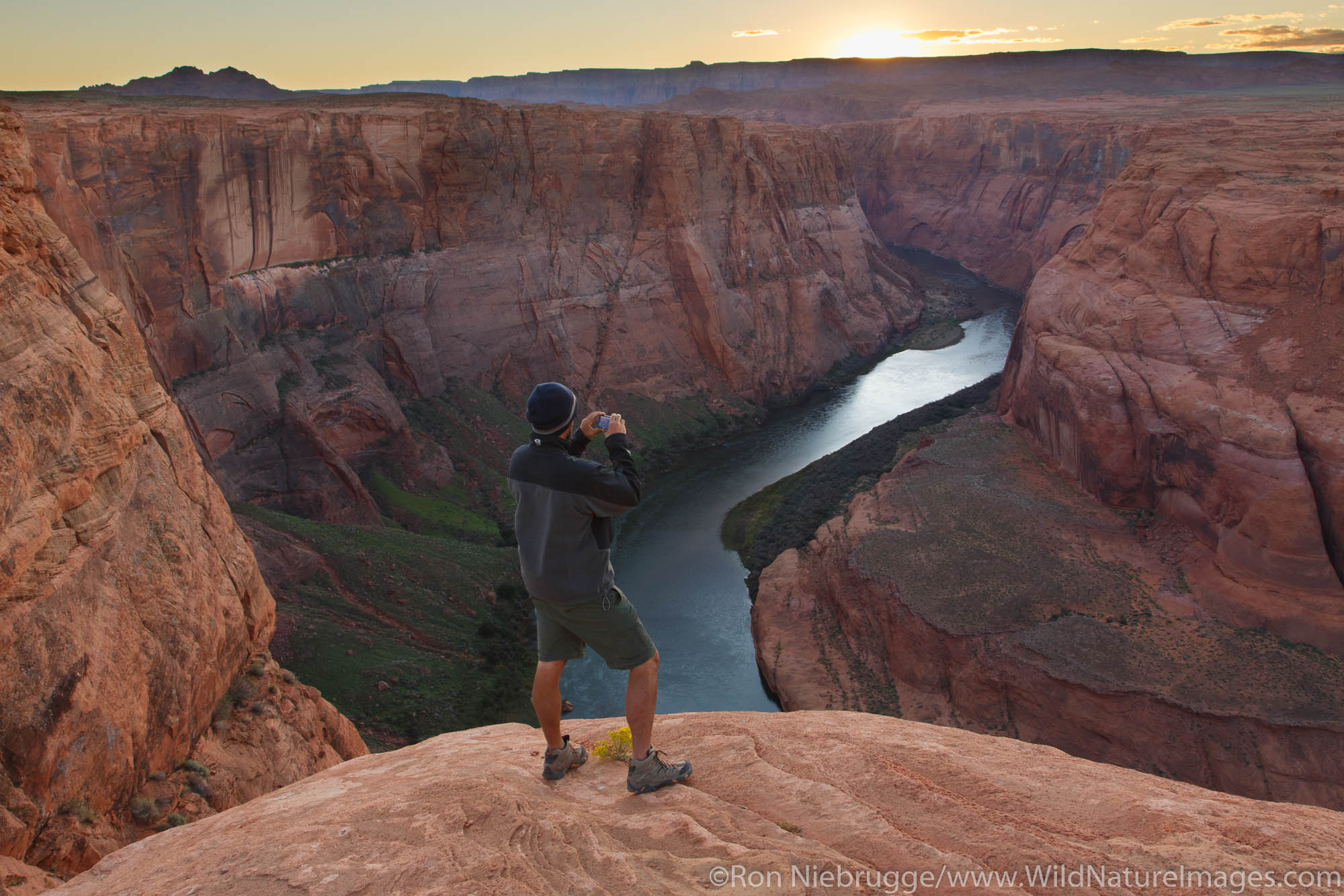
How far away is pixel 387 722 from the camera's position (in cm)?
2006

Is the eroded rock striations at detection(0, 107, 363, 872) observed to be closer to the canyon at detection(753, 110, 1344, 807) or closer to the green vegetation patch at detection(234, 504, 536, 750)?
the green vegetation patch at detection(234, 504, 536, 750)

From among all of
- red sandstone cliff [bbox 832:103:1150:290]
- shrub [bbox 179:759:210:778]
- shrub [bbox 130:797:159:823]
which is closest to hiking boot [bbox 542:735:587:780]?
shrub [bbox 130:797:159:823]

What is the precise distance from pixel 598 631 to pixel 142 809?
4.96 m

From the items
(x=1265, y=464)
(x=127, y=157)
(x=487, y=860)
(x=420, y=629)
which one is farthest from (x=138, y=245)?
(x=1265, y=464)

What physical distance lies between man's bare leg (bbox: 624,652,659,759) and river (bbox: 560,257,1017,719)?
17113 mm

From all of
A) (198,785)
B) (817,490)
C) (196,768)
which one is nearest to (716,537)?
(817,490)

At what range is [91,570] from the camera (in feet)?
27.0

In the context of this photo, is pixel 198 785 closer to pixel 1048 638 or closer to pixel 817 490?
pixel 1048 638

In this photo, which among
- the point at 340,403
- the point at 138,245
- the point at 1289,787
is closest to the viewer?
the point at 1289,787

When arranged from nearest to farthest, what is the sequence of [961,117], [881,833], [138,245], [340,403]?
[881,833] → [138,245] → [340,403] → [961,117]

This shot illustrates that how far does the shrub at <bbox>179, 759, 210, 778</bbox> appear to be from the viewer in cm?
885

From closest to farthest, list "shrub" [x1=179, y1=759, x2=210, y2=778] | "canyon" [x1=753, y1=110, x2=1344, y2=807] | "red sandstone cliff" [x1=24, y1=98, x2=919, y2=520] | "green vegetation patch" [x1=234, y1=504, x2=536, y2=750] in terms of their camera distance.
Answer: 1. "shrub" [x1=179, y1=759, x2=210, y2=778]
2. "canyon" [x1=753, y1=110, x2=1344, y2=807]
3. "green vegetation patch" [x1=234, y1=504, x2=536, y2=750]
4. "red sandstone cliff" [x1=24, y1=98, x2=919, y2=520]

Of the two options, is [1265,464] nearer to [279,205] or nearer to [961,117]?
[279,205]

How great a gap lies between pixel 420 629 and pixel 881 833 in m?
20.4
